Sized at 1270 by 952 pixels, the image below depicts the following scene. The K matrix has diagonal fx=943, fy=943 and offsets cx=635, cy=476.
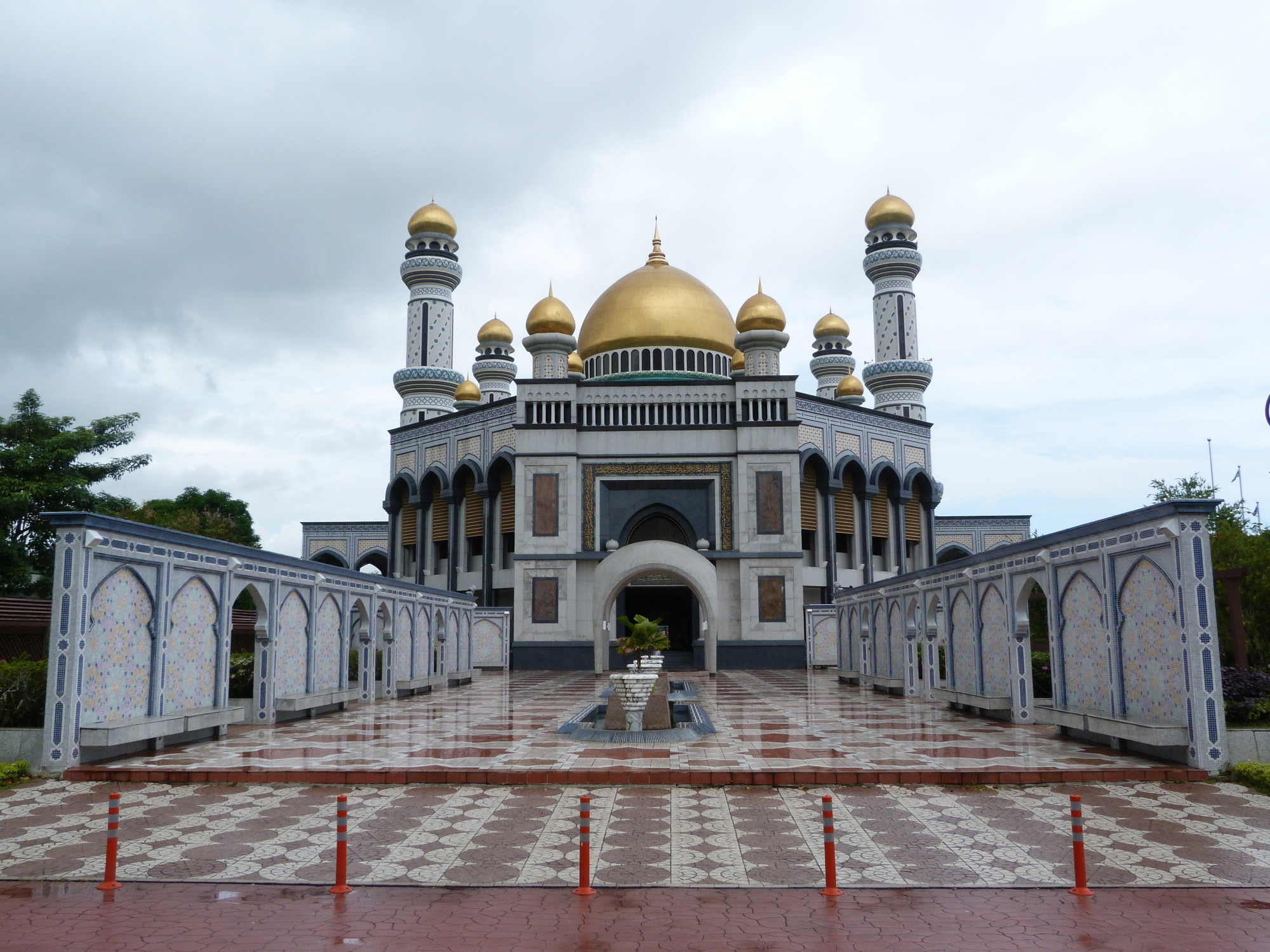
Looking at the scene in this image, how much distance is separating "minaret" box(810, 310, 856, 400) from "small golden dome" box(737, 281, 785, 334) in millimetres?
16213

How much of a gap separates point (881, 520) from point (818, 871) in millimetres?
31556

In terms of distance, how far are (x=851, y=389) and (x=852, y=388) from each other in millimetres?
40

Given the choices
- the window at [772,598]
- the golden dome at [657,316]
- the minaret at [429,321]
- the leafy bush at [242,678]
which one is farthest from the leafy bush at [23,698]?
the minaret at [429,321]

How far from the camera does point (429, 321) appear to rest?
132ft

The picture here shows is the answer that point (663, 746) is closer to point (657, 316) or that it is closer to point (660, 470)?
point (660, 470)

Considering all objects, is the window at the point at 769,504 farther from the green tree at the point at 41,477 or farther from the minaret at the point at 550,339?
the green tree at the point at 41,477

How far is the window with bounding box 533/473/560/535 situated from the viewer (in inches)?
1087

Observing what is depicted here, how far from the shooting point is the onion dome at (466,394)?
137ft

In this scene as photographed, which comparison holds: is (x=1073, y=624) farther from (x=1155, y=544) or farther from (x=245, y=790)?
(x=245, y=790)

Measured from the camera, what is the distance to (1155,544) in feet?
31.7

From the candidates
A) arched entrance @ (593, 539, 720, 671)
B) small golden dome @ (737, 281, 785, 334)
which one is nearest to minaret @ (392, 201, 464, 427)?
small golden dome @ (737, 281, 785, 334)

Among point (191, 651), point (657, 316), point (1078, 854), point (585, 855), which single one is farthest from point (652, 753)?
point (657, 316)

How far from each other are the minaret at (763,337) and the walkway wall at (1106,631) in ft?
44.7

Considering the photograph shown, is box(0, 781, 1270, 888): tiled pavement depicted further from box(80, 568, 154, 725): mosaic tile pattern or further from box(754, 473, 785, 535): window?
box(754, 473, 785, 535): window
